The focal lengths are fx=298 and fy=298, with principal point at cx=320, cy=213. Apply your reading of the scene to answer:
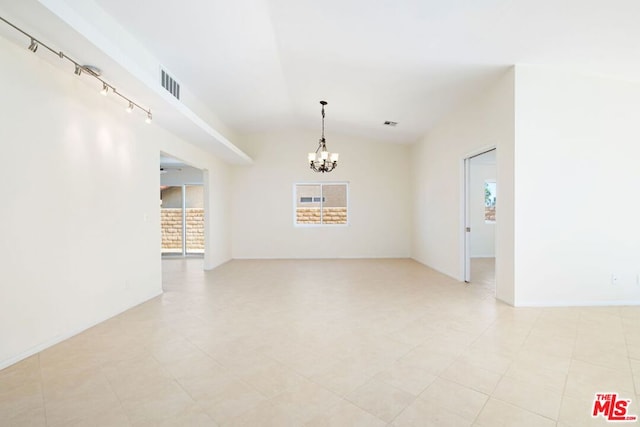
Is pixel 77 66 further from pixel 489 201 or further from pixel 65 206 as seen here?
pixel 489 201

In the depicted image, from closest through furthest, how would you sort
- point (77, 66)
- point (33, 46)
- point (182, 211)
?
point (33, 46) → point (77, 66) → point (182, 211)

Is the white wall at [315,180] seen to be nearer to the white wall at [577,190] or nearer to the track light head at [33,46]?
the white wall at [577,190]

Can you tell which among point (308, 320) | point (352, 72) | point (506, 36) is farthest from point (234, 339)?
point (506, 36)

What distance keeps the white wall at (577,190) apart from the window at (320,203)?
4.78 m

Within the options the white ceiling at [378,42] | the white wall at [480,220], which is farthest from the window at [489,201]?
the white ceiling at [378,42]

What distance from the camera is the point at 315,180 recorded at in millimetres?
7867

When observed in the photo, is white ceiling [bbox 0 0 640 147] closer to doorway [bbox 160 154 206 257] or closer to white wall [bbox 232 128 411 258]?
white wall [bbox 232 128 411 258]

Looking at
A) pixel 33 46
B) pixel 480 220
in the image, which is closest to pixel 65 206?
pixel 33 46

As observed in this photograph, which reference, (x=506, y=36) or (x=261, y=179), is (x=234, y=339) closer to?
(x=506, y=36)

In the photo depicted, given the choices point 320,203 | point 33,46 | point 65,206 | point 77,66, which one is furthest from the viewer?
point 320,203

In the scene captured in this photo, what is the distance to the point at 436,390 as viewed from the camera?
6.29 ft

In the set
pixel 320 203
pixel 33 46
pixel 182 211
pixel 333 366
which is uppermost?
pixel 33 46

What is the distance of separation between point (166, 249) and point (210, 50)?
21.9 feet

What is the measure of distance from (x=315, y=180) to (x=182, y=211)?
13.4ft
